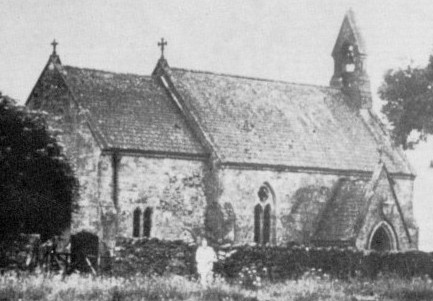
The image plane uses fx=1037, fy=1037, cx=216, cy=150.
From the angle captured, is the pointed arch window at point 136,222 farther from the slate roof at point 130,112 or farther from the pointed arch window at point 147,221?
the slate roof at point 130,112

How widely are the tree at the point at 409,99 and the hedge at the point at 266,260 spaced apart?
14918 mm

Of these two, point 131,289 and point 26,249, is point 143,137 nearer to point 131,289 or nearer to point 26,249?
point 26,249

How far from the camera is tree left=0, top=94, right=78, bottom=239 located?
5234 cm

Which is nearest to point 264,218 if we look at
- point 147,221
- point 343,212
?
point 343,212

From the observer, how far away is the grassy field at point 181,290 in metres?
29.9

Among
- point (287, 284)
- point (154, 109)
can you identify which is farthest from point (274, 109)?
point (287, 284)

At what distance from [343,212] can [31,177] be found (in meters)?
17.0

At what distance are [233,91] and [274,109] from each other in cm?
265

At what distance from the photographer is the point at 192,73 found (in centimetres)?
6019

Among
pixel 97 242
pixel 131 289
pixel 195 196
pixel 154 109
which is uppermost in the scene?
pixel 154 109

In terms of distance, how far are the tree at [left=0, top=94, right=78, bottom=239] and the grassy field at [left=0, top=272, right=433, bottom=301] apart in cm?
1566

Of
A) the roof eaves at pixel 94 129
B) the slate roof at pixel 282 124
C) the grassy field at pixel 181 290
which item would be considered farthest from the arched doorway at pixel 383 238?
the grassy field at pixel 181 290

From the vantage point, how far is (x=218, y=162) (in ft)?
178

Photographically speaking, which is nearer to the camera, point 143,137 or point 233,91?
point 143,137
